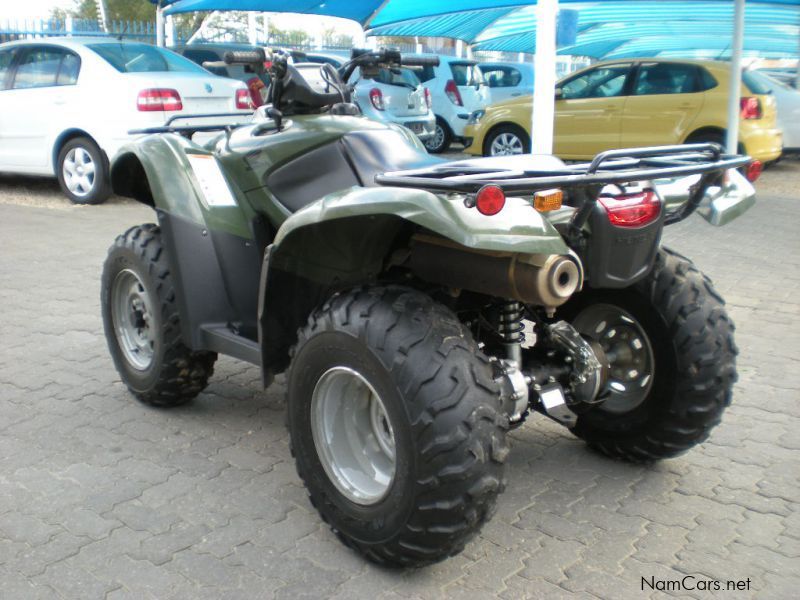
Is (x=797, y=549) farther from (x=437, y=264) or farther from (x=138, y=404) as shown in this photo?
(x=138, y=404)

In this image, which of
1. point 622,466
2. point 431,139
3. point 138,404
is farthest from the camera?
point 431,139

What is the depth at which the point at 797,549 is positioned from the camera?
3002 millimetres

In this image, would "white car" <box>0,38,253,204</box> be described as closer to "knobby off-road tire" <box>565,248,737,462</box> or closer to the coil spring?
"knobby off-road tire" <box>565,248,737,462</box>

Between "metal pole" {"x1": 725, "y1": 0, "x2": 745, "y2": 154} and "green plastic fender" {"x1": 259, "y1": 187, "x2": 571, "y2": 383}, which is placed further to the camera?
"metal pole" {"x1": 725, "y1": 0, "x2": 745, "y2": 154}

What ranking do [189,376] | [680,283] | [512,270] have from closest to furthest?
[512,270] < [680,283] < [189,376]

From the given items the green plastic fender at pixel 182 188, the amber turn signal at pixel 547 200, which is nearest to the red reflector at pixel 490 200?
the amber turn signal at pixel 547 200

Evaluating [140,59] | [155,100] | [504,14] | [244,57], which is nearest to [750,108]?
[504,14]

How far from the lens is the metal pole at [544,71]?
7266 mm

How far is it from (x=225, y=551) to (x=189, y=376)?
1238mm

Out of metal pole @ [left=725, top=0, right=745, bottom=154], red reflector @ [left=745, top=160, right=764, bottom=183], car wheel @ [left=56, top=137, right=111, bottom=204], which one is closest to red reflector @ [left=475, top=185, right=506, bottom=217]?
red reflector @ [left=745, top=160, right=764, bottom=183]

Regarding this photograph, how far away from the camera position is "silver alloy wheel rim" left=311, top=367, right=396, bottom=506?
2.96 metres

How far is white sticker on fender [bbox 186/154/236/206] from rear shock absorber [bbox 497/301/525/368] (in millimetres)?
1423

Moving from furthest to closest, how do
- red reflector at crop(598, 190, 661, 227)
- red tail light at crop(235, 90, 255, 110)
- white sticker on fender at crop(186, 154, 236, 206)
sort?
1. red tail light at crop(235, 90, 255, 110)
2. white sticker on fender at crop(186, 154, 236, 206)
3. red reflector at crop(598, 190, 661, 227)

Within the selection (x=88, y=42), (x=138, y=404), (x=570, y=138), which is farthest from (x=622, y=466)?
(x=570, y=138)
